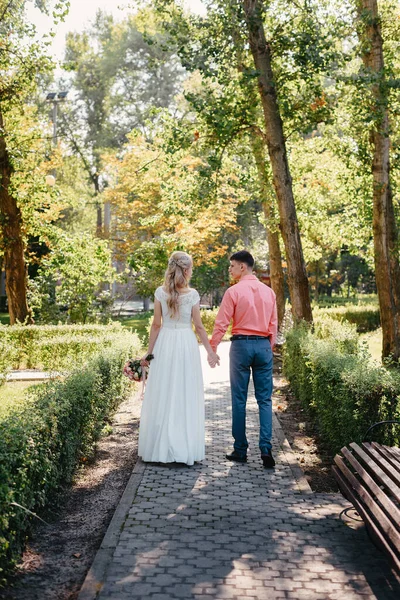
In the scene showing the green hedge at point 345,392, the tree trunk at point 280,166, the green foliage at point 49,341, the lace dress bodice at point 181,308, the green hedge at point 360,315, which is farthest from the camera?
the green hedge at point 360,315

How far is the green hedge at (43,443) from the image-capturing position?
437 cm

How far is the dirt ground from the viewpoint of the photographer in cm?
436

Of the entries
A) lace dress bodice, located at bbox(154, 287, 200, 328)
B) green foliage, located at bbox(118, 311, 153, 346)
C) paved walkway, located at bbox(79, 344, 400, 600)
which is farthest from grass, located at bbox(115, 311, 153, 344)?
paved walkway, located at bbox(79, 344, 400, 600)

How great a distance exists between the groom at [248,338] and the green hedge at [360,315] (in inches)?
744

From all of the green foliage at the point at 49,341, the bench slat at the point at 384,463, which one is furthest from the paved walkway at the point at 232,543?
the green foliage at the point at 49,341

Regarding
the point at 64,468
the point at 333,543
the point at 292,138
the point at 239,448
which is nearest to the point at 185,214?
the point at 292,138

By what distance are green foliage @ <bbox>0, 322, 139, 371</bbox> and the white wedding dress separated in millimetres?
6687

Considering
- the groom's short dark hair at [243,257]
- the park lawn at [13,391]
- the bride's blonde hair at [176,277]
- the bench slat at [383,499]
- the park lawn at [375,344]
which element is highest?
the groom's short dark hair at [243,257]

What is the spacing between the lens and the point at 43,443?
17.3 feet

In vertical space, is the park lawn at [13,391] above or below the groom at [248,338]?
below

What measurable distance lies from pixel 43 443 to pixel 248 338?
8.42 ft

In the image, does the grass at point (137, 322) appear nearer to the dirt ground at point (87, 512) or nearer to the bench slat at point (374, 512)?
the dirt ground at point (87, 512)

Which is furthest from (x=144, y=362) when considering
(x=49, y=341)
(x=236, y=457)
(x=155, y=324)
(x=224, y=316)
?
(x=49, y=341)

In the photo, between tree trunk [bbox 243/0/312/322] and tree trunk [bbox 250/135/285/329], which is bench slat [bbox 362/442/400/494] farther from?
tree trunk [bbox 250/135/285/329]
